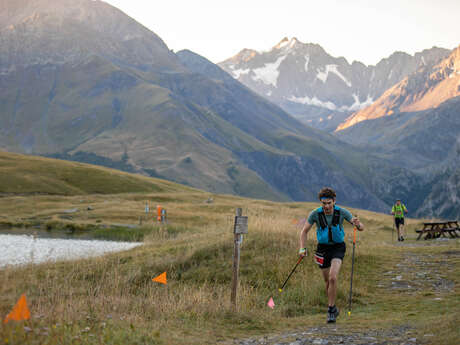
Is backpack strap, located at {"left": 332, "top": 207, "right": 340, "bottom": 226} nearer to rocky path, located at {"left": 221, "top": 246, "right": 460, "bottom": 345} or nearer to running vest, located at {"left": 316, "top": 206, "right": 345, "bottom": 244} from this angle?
running vest, located at {"left": 316, "top": 206, "right": 345, "bottom": 244}

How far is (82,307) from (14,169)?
98.4m

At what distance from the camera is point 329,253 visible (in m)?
13.1

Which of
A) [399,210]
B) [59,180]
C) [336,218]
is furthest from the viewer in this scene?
[59,180]

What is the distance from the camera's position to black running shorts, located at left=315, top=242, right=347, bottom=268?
512 inches

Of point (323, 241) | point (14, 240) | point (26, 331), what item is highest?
point (323, 241)

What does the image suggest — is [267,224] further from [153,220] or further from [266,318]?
[153,220]

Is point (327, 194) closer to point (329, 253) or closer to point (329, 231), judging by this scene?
point (329, 231)

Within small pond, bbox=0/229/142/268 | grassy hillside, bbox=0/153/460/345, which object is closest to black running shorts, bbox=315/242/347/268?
grassy hillside, bbox=0/153/460/345

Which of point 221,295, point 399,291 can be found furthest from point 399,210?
point 221,295

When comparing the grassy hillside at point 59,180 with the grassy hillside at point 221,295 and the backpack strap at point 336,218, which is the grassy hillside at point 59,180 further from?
the backpack strap at point 336,218

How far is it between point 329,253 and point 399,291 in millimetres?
6403

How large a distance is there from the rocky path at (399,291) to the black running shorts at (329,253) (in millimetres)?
1653

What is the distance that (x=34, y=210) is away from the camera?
65812mm

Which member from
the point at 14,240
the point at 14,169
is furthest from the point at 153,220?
the point at 14,169
